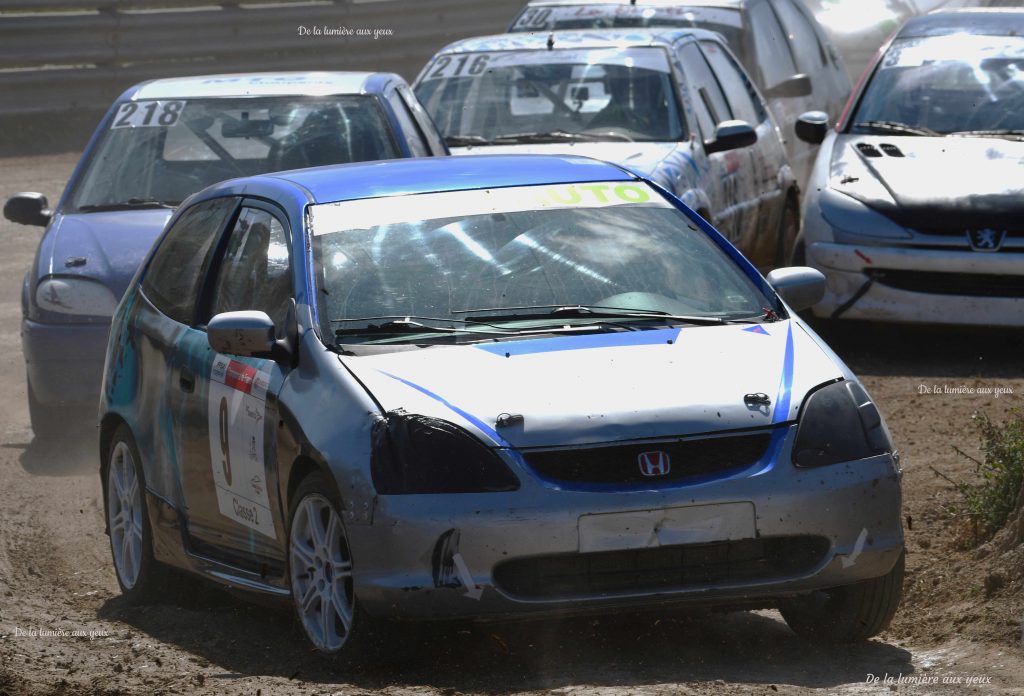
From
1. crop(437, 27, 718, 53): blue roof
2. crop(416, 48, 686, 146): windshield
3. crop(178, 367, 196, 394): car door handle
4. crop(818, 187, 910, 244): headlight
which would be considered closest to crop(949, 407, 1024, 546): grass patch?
crop(178, 367, 196, 394): car door handle

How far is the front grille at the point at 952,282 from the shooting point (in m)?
10.7

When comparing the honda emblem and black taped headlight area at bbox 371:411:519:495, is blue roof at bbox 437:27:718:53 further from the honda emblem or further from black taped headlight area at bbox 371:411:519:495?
black taped headlight area at bbox 371:411:519:495

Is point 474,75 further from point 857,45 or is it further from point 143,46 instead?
point 857,45

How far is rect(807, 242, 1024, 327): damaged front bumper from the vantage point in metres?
10.7

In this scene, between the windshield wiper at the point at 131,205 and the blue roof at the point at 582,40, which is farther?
the blue roof at the point at 582,40

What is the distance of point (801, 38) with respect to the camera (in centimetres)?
1670

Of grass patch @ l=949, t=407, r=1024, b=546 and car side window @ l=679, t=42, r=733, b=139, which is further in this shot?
car side window @ l=679, t=42, r=733, b=139

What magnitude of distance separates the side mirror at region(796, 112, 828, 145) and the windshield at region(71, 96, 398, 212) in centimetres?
326

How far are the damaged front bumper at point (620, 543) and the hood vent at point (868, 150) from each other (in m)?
6.34

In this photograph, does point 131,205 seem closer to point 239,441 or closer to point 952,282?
point 239,441

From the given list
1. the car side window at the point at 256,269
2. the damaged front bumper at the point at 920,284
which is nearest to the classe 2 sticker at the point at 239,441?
the car side window at the point at 256,269

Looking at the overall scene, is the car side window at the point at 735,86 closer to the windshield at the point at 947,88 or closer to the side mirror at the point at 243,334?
the windshield at the point at 947,88

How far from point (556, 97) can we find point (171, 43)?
952 cm

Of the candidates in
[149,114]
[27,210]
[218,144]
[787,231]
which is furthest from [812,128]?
[27,210]
